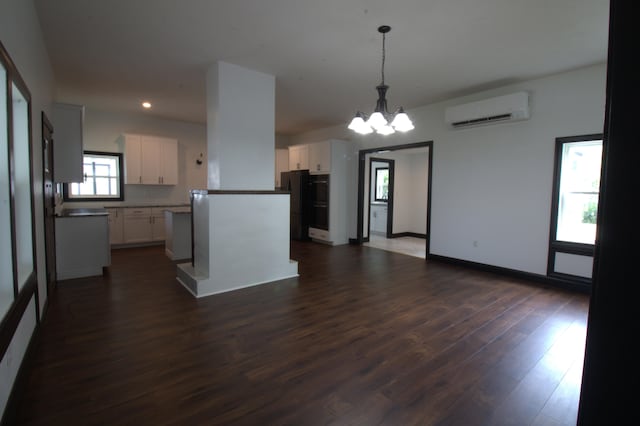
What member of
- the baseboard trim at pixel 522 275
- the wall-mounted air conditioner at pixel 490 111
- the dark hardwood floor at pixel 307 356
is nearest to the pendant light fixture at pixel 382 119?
the dark hardwood floor at pixel 307 356

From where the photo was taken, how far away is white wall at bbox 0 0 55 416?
5.93 feet

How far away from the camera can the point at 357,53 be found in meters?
3.49

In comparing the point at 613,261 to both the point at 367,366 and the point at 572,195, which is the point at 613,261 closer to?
the point at 367,366

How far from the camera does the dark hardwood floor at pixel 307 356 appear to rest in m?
1.80

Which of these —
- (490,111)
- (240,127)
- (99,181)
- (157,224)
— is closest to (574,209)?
(490,111)

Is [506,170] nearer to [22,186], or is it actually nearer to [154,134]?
[22,186]

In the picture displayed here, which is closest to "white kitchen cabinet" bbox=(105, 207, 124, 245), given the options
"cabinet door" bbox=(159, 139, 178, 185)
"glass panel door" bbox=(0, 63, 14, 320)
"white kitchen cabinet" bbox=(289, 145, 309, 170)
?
"cabinet door" bbox=(159, 139, 178, 185)

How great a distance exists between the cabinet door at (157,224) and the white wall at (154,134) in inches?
17.6

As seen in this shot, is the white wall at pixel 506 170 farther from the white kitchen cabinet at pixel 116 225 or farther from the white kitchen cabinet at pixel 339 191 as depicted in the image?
the white kitchen cabinet at pixel 116 225

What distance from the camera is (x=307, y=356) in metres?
2.36

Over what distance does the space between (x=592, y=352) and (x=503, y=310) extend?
2.95 m

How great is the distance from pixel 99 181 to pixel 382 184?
663 cm

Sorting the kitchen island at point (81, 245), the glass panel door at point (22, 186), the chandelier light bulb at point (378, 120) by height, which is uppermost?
the chandelier light bulb at point (378, 120)

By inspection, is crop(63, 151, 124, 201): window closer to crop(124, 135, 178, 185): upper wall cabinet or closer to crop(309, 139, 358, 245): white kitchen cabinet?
crop(124, 135, 178, 185): upper wall cabinet
